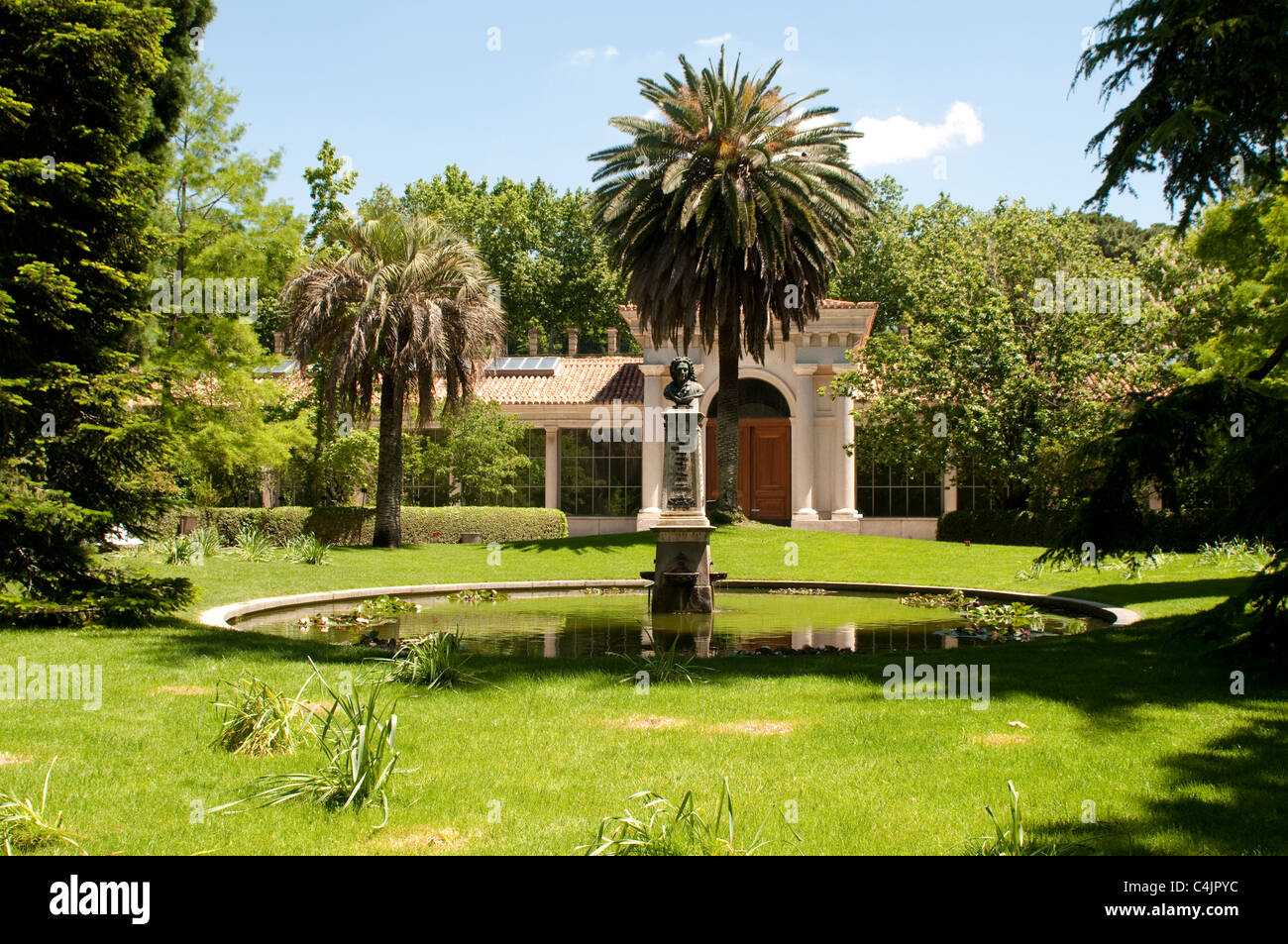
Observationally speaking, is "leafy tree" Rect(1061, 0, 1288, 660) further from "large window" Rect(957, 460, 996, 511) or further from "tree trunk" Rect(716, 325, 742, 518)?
"large window" Rect(957, 460, 996, 511)

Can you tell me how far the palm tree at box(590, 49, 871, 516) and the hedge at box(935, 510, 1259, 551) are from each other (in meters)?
6.99

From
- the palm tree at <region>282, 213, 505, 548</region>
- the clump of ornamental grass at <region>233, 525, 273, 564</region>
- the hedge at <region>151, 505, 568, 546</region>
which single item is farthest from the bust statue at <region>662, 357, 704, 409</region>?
the hedge at <region>151, 505, 568, 546</region>

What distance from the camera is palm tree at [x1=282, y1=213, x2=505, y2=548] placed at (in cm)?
2236

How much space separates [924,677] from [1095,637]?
2966 mm

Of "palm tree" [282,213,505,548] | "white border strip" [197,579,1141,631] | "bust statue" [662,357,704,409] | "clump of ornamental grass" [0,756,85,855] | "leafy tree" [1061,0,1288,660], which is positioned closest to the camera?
"clump of ornamental grass" [0,756,85,855]

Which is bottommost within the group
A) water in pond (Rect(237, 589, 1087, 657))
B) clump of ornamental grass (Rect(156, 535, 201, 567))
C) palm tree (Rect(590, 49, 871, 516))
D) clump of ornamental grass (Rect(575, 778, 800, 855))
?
water in pond (Rect(237, 589, 1087, 657))

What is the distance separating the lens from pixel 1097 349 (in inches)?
1003

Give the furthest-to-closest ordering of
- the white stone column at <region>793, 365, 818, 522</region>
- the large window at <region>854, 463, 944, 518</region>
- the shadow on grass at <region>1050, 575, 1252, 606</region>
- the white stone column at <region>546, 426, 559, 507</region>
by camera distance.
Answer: the white stone column at <region>546, 426, 559, 507</region>
the large window at <region>854, 463, 944, 518</region>
the white stone column at <region>793, 365, 818, 522</region>
the shadow on grass at <region>1050, 575, 1252, 606</region>

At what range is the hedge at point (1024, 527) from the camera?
21.6m

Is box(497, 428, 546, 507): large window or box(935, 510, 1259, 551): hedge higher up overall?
box(497, 428, 546, 507): large window

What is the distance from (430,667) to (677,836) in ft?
13.5

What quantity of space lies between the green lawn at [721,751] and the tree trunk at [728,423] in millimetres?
14956
